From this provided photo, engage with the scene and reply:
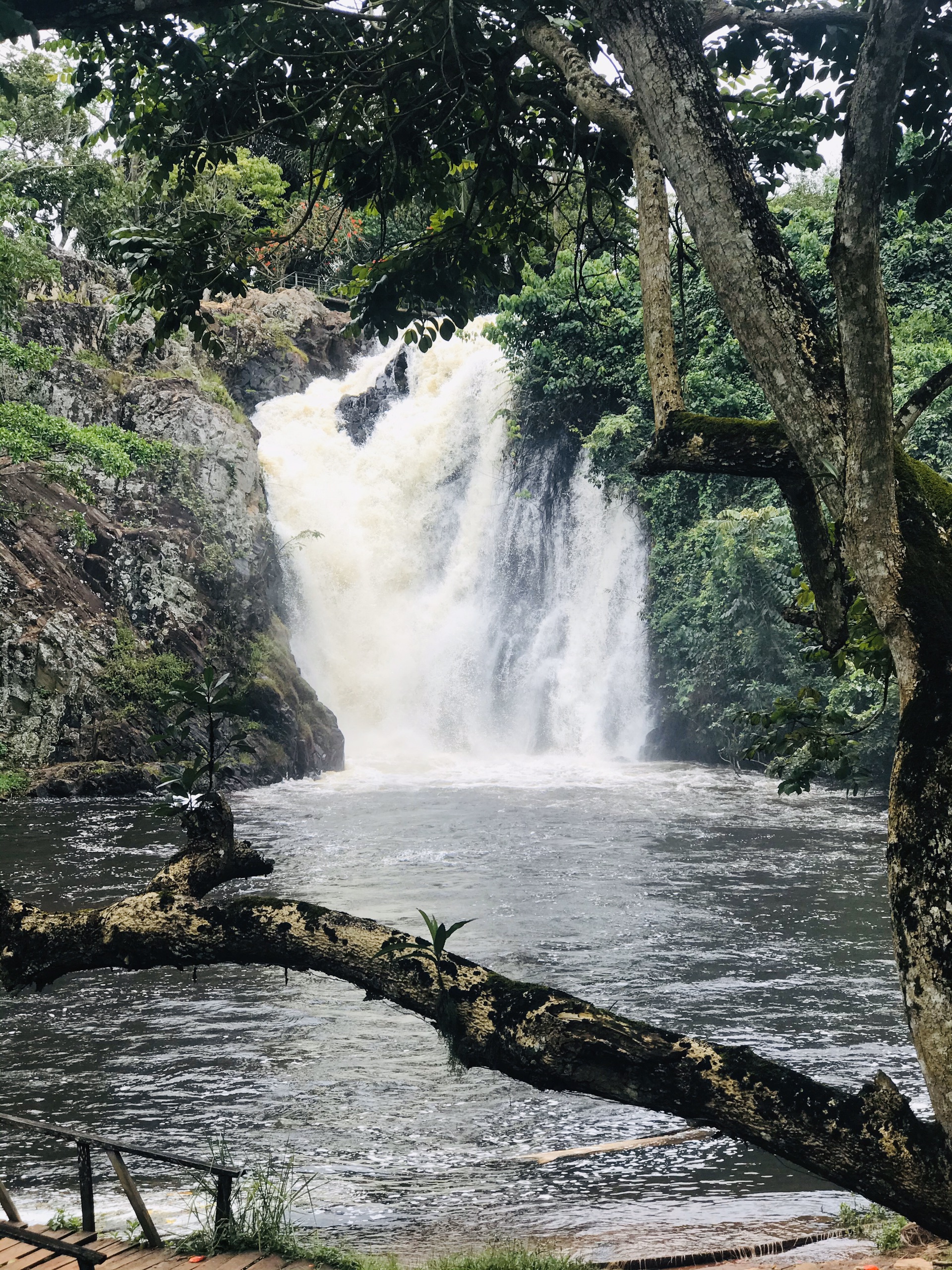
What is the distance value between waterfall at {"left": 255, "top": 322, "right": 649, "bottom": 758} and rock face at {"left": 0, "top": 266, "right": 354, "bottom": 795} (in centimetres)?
178

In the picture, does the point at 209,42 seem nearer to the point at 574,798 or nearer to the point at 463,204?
the point at 463,204

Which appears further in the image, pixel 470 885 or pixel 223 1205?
pixel 470 885

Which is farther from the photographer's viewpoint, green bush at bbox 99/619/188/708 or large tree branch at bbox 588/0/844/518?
green bush at bbox 99/619/188/708

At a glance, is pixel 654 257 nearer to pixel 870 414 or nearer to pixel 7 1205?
pixel 870 414

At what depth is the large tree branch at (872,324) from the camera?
286cm

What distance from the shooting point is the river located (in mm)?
6281

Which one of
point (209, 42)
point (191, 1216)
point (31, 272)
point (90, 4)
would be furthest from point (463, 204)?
point (31, 272)

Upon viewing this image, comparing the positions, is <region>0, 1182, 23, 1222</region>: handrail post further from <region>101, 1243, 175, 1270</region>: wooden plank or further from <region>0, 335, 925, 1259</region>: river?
<region>0, 335, 925, 1259</region>: river

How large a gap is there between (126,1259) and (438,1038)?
4.48 meters

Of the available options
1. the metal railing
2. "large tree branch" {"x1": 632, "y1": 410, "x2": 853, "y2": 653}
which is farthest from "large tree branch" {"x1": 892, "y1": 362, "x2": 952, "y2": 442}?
the metal railing

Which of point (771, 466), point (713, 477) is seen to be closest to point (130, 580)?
point (713, 477)

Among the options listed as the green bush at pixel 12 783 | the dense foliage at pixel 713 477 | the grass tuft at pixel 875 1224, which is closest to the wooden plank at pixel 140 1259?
the grass tuft at pixel 875 1224

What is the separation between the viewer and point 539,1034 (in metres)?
3.16

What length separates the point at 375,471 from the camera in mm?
27734
